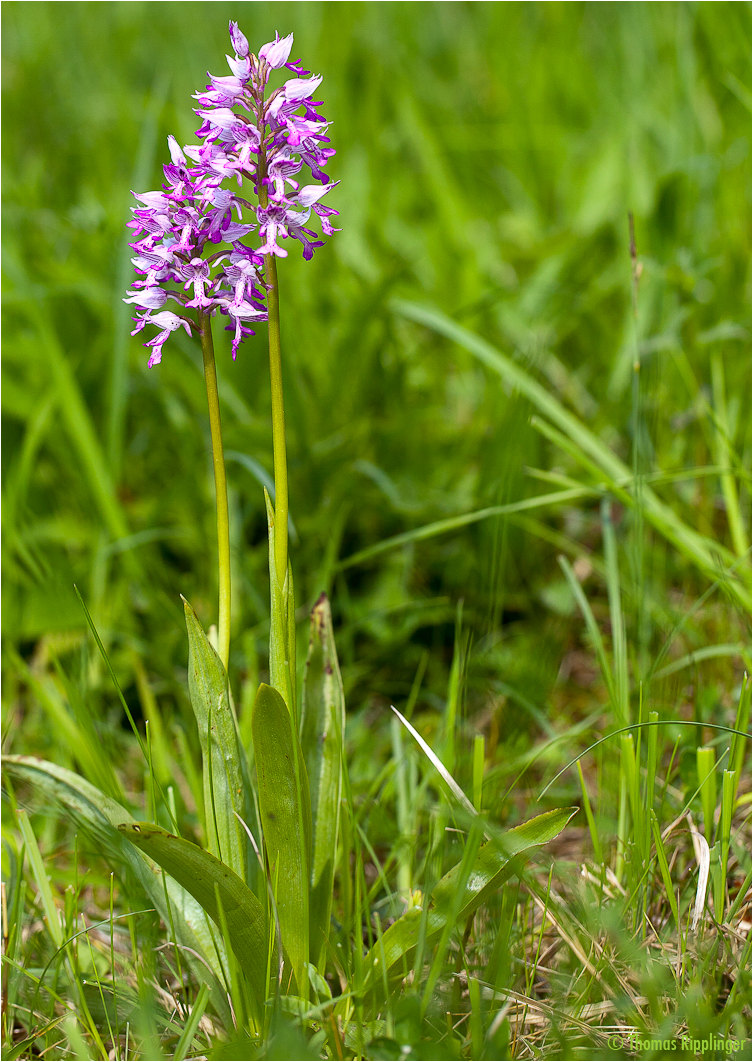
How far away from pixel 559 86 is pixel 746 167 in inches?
70.4

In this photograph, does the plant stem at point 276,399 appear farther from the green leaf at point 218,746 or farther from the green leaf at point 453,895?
the green leaf at point 453,895

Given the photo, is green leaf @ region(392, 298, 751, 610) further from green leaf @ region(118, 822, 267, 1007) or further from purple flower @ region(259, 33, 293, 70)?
green leaf @ region(118, 822, 267, 1007)

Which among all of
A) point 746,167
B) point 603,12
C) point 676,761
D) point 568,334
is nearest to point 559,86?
point 603,12

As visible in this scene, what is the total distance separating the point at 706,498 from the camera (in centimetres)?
274

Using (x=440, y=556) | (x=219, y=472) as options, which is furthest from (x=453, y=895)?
(x=440, y=556)

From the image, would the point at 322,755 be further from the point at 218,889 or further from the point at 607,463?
the point at 607,463

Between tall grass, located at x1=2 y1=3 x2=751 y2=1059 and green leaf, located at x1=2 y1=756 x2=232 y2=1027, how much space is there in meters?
0.01

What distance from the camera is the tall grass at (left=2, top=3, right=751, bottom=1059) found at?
4.85 ft

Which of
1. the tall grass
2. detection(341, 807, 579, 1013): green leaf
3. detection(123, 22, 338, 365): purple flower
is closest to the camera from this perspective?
detection(123, 22, 338, 365): purple flower

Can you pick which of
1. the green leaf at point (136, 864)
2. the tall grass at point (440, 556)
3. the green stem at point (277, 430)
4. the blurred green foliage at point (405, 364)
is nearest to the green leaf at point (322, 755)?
the tall grass at point (440, 556)

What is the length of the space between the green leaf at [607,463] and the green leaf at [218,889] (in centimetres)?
128

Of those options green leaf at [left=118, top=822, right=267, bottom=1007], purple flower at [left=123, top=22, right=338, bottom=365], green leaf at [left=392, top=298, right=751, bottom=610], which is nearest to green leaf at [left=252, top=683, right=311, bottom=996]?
green leaf at [left=118, top=822, right=267, bottom=1007]

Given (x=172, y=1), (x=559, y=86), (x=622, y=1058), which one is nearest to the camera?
(x=622, y=1058)

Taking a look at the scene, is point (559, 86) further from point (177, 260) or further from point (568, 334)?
point (177, 260)
